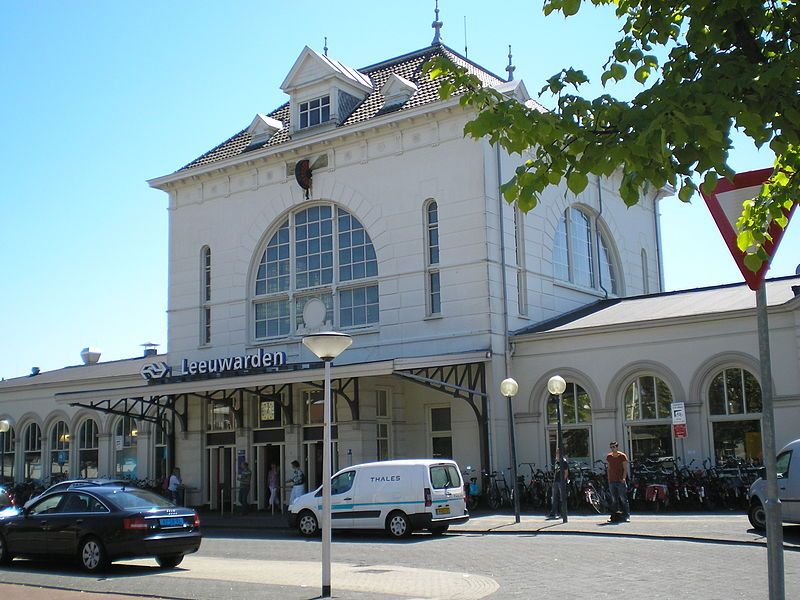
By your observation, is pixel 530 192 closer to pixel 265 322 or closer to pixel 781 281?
pixel 781 281

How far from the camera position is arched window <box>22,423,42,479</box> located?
40.4 m

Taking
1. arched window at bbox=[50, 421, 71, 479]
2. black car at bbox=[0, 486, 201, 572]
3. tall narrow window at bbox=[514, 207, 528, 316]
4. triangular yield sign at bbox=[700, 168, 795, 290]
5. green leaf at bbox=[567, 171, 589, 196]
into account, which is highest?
tall narrow window at bbox=[514, 207, 528, 316]

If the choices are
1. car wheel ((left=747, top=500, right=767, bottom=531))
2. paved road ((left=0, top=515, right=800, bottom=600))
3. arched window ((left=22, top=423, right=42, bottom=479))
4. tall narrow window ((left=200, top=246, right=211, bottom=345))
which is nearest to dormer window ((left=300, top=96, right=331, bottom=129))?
tall narrow window ((left=200, top=246, right=211, bottom=345))

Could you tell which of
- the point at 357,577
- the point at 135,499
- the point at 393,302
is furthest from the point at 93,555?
the point at 393,302

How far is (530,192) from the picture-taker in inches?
252

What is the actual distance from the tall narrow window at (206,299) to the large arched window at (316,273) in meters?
2.39

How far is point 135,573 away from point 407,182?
59.5 ft

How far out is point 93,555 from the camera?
599 inches

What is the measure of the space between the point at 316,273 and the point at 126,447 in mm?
11396

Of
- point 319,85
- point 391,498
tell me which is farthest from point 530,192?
point 319,85

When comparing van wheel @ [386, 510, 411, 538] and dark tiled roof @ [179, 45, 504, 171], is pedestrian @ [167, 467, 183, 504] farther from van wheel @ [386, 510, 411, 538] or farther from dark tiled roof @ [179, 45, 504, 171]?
van wheel @ [386, 510, 411, 538]

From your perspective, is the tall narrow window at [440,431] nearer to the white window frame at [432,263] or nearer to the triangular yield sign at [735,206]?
the white window frame at [432,263]

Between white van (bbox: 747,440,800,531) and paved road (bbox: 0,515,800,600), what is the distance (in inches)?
16.1

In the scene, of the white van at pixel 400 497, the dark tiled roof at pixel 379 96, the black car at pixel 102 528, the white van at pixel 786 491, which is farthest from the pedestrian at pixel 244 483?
the white van at pixel 786 491
